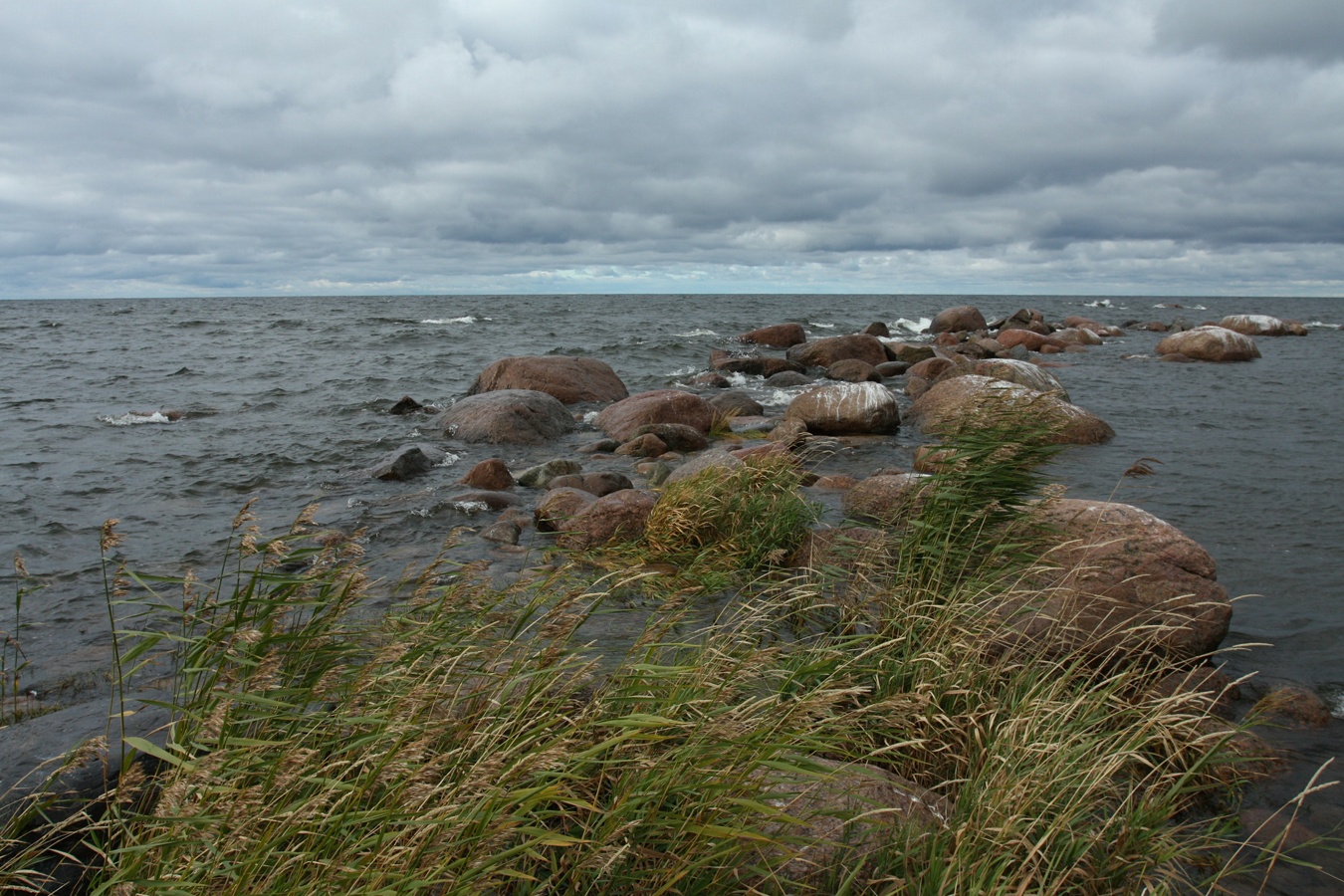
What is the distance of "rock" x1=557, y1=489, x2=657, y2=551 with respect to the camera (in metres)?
7.63

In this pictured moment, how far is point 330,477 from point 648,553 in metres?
6.53

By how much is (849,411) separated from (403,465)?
25.2 feet

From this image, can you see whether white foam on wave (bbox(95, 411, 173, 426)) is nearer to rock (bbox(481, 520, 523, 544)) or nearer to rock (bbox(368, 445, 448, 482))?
rock (bbox(368, 445, 448, 482))

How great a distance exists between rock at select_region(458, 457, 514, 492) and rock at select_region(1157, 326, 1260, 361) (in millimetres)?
25949

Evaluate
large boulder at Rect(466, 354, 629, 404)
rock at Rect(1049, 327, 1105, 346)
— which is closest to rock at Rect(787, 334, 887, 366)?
large boulder at Rect(466, 354, 629, 404)

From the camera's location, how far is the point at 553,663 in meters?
3.08

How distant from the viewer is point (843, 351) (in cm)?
2539

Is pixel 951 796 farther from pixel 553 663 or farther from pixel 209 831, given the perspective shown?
pixel 209 831

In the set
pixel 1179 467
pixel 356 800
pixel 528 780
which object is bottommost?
pixel 1179 467

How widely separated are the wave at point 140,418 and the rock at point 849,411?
1206 centimetres

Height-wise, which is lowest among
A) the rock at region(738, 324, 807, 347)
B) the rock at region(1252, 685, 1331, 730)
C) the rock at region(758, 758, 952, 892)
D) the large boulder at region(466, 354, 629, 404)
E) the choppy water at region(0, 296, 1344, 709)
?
the rock at region(1252, 685, 1331, 730)

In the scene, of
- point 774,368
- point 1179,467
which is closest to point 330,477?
Result: point 1179,467

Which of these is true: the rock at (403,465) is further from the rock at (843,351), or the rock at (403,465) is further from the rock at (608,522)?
the rock at (843,351)

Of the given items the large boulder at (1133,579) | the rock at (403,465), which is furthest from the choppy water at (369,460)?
the large boulder at (1133,579)
